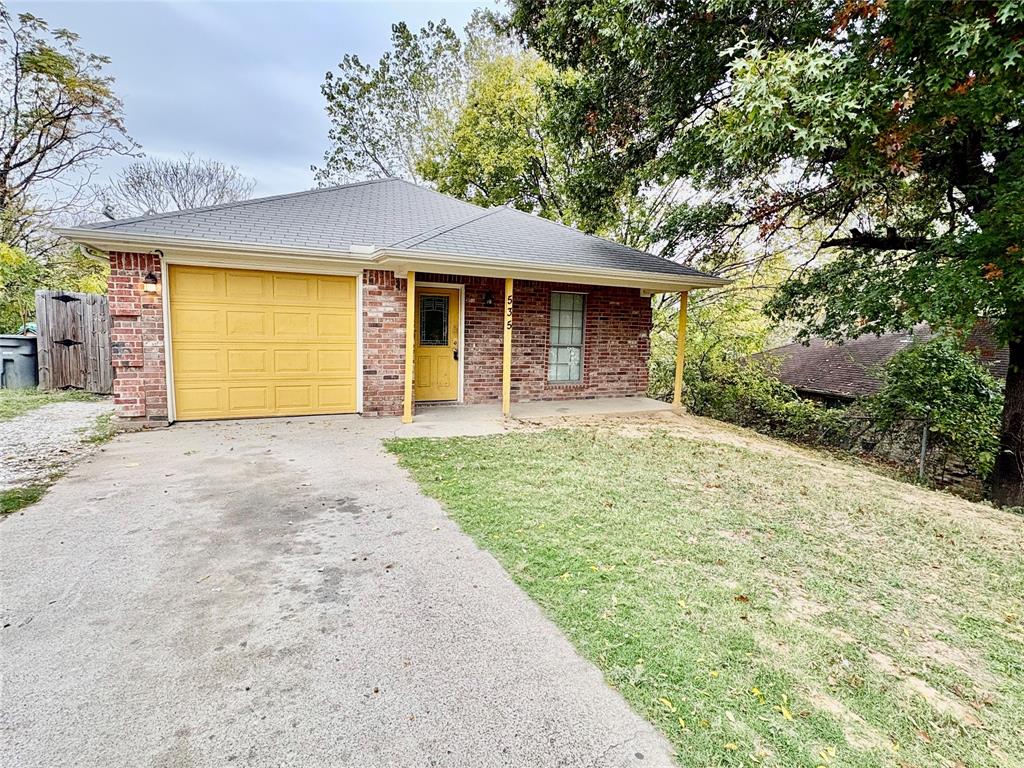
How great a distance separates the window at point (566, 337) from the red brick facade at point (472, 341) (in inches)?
5.1

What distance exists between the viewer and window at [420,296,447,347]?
8.25 meters

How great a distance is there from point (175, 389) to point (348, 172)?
16.3 metres

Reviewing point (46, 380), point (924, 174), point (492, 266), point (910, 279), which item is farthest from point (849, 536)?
point (46, 380)

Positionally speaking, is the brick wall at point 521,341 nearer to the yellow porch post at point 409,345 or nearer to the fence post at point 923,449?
the yellow porch post at point 409,345

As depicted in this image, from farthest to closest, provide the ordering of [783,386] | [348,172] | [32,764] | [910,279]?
[348,172]
[783,386]
[910,279]
[32,764]

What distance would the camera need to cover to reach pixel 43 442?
5664mm

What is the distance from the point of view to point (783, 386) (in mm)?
12289

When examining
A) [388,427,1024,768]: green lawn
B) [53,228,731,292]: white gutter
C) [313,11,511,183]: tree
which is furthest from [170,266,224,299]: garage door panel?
[313,11,511,183]: tree

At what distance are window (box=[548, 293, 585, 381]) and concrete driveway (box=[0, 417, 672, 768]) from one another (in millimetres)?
5698

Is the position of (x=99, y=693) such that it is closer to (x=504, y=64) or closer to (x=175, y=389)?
(x=175, y=389)

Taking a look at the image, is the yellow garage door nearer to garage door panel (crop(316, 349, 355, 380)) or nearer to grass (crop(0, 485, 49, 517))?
garage door panel (crop(316, 349, 355, 380))

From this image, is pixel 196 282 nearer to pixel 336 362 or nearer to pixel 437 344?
pixel 336 362

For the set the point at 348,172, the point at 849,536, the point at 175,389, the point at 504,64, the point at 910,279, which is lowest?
the point at 849,536

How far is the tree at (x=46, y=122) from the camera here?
40.9ft
